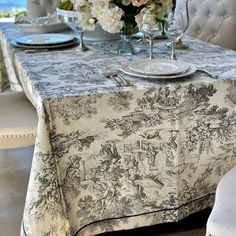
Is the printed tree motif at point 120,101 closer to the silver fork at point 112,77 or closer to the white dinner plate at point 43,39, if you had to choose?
the silver fork at point 112,77

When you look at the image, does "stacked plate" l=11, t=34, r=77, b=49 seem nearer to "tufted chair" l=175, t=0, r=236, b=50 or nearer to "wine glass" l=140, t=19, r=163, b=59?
"wine glass" l=140, t=19, r=163, b=59

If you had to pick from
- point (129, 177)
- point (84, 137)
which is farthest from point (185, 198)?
point (84, 137)

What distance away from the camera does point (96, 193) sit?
1.36 meters

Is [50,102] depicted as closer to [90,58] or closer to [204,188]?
[90,58]

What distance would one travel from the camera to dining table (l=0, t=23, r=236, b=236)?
123 cm

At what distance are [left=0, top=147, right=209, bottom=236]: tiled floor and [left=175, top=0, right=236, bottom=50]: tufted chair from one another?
112cm

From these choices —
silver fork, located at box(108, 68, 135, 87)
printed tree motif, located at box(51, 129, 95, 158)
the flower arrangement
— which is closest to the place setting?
the flower arrangement

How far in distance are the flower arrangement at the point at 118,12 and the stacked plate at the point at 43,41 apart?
0.78 ft

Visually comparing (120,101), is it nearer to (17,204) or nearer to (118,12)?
(118,12)

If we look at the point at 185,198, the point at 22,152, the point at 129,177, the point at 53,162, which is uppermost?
the point at 53,162

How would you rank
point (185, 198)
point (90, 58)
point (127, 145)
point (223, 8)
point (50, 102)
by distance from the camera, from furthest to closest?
1. point (223, 8)
2. point (90, 58)
3. point (185, 198)
4. point (127, 145)
5. point (50, 102)

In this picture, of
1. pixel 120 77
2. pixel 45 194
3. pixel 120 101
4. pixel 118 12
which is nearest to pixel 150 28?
pixel 118 12

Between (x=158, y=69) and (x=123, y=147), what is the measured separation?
312mm

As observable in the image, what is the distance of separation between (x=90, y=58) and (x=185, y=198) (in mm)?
668
